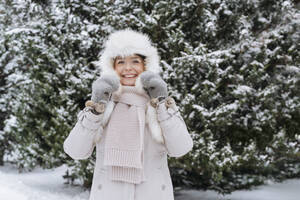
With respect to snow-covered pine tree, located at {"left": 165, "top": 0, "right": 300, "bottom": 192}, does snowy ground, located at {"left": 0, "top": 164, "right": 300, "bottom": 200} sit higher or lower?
lower

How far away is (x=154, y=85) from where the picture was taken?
81.4 inches

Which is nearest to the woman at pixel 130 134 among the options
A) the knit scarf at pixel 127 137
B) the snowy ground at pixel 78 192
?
the knit scarf at pixel 127 137

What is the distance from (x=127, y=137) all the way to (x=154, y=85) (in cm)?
38

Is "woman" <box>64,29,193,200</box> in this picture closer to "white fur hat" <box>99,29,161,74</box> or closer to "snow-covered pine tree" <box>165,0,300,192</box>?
"white fur hat" <box>99,29,161,74</box>

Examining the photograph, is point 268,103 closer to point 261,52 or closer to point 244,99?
point 244,99

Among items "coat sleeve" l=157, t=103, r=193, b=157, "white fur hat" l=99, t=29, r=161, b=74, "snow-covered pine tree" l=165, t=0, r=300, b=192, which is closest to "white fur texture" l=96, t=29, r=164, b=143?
"white fur hat" l=99, t=29, r=161, b=74

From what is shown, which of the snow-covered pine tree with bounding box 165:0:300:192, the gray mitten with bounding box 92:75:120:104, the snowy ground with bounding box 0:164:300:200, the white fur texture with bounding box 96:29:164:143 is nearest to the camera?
the gray mitten with bounding box 92:75:120:104

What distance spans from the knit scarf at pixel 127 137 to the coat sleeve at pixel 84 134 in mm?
125

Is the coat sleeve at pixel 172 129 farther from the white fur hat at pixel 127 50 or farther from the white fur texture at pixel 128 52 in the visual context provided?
the white fur hat at pixel 127 50

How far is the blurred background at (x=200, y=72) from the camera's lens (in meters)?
4.39

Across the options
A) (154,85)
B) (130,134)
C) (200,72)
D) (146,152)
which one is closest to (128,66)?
(154,85)

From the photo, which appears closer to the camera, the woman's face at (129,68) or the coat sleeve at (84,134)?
the coat sleeve at (84,134)

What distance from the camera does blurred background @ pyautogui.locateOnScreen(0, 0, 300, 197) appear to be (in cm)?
439

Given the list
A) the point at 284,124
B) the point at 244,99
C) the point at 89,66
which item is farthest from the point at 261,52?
the point at 89,66
